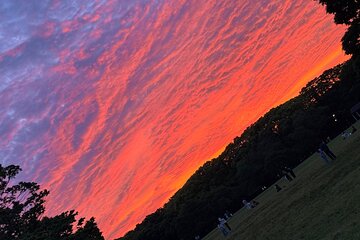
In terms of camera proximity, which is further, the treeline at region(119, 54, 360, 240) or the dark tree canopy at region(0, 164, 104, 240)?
the treeline at region(119, 54, 360, 240)

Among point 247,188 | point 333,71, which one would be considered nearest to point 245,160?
point 247,188

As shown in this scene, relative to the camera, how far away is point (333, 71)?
413ft

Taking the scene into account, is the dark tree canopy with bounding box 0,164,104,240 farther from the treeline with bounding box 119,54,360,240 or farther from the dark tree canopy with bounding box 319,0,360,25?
the treeline with bounding box 119,54,360,240

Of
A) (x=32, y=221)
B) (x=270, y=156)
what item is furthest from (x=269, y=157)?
(x=32, y=221)

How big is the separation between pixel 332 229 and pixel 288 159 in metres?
79.4

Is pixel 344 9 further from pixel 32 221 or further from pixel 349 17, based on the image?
pixel 32 221

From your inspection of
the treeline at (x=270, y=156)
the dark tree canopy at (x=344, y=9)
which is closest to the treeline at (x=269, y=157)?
the treeline at (x=270, y=156)

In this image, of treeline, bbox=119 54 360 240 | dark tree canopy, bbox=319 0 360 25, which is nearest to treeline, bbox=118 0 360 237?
treeline, bbox=119 54 360 240

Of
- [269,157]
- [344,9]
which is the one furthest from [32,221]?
[269,157]

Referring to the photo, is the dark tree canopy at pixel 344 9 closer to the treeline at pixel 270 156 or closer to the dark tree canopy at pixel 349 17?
the dark tree canopy at pixel 349 17

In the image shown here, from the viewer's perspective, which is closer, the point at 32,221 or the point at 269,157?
the point at 32,221

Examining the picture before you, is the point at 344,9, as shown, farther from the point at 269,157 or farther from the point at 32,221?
the point at 269,157

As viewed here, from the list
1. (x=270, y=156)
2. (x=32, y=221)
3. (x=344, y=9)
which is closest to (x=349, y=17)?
(x=344, y=9)

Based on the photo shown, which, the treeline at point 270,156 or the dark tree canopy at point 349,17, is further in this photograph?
the treeline at point 270,156
